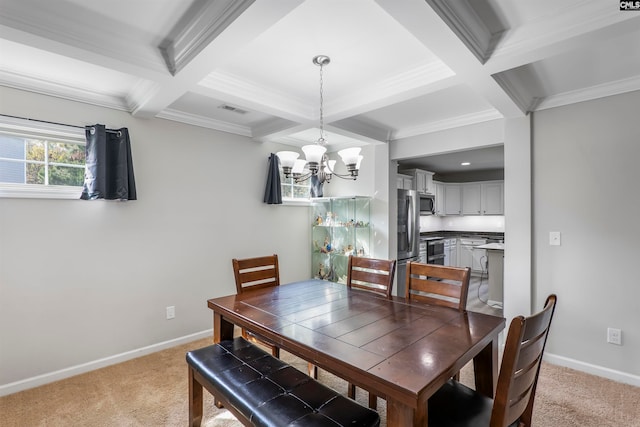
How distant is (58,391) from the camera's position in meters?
2.41

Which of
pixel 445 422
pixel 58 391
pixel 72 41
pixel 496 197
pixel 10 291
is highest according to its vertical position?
pixel 72 41

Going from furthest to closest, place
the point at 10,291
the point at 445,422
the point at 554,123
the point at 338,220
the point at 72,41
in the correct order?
the point at 338,220, the point at 554,123, the point at 10,291, the point at 72,41, the point at 445,422

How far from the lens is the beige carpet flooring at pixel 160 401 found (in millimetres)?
2059

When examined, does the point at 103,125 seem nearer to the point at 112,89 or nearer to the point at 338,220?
the point at 112,89

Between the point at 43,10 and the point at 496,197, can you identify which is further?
the point at 496,197

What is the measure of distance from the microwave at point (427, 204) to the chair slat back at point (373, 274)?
12.2ft

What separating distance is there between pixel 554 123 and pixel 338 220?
8.69ft

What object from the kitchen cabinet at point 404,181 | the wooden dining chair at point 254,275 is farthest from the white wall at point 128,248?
the kitchen cabinet at point 404,181

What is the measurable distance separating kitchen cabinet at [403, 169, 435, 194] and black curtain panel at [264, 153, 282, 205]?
308cm

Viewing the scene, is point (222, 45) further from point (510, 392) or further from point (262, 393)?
point (510, 392)

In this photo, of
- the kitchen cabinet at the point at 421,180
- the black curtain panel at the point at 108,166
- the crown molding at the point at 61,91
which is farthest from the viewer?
the kitchen cabinet at the point at 421,180

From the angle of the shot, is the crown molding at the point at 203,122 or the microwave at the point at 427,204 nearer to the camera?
the crown molding at the point at 203,122

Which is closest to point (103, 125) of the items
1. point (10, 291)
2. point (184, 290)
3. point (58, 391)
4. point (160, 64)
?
point (160, 64)

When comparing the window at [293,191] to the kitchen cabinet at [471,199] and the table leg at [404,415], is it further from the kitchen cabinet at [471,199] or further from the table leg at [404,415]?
the kitchen cabinet at [471,199]
